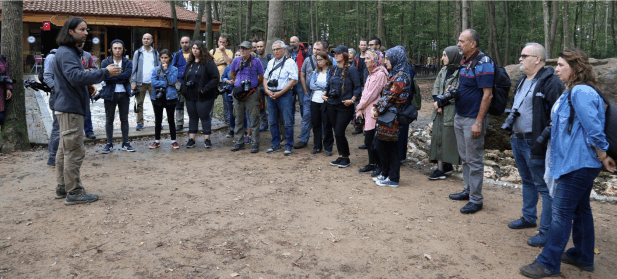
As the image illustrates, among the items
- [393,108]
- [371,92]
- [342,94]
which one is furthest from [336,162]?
[393,108]

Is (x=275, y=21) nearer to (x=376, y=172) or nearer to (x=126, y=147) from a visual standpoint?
(x=126, y=147)

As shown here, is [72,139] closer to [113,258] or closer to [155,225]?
[155,225]

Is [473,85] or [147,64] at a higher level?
[147,64]

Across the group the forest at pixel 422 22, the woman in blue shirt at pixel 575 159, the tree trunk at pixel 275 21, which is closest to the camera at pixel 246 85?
the tree trunk at pixel 275 21

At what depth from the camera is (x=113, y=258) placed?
3.76 m

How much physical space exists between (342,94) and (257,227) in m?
3.23

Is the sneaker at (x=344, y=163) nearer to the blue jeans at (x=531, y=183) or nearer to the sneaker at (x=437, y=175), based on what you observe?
the sneaker at (x=437, y=175)

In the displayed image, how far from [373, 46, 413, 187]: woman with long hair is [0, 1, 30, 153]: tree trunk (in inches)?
246

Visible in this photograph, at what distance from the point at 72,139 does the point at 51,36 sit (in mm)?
23885

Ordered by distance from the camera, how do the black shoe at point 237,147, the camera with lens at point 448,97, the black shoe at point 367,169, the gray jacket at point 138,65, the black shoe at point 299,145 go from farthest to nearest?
the gray jacket at point 138,65, the black shoe at point 299,145, the black shoe at point 237,147, the black shoe at point 367,169, the camera with lens at point 448,97

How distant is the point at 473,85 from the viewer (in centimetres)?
488

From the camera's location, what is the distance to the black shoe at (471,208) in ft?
16.3

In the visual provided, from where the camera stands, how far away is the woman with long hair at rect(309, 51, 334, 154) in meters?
7.53

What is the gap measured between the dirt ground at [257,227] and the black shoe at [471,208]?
8cm
